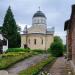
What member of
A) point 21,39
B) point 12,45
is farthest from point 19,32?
point 12,45

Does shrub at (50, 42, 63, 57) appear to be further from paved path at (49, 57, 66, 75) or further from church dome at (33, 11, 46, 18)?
church dome at (33, 11, 46, 18)

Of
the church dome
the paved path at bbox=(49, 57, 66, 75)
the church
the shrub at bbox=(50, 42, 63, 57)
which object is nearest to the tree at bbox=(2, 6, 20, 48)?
the church

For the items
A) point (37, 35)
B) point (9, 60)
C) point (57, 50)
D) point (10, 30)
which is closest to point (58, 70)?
point (9, 60)

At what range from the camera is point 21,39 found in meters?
88.2

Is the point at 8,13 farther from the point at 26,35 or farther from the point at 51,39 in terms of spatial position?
the point at 51,39

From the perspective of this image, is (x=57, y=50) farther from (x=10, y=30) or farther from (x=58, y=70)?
(x=10, y=30)

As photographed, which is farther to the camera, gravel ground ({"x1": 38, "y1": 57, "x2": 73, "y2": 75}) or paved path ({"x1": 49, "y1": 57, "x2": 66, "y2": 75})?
paved path ({"x1": 49, "y1": 57, "x2": 66, "y2": 75})

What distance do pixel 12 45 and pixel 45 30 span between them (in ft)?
36.9

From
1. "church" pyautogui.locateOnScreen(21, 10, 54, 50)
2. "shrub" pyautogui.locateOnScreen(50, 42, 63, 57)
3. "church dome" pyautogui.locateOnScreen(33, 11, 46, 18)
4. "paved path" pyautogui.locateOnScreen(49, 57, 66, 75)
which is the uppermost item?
"church dome" pyautogui.locateOnScreen(33, 11, 46, 18)

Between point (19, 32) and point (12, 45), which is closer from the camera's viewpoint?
point (12, 45)

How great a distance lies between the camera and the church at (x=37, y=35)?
86125mm

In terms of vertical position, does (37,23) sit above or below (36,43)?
above

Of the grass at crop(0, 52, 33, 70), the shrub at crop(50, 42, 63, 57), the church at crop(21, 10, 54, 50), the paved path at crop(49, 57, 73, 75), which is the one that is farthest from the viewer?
the church at crop(21, 10, 54, 50)

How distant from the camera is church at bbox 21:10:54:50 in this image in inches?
3391
